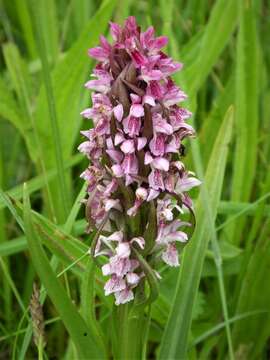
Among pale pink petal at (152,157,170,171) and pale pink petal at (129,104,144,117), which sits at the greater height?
pale pink petal at (129,104,144,117)

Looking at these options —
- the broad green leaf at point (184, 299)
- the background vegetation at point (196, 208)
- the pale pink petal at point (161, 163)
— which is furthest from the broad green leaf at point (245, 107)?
the pale pink petal at point (161, 163)

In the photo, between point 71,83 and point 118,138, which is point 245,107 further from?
point 118,138

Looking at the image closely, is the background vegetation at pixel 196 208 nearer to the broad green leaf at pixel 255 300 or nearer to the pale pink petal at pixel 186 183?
the broad green leaf at pixel 255 300

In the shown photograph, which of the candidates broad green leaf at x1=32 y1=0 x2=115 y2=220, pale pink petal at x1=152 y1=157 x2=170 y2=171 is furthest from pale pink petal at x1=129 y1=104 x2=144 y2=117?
broad green leaf at x1=32 y1=0 x2=115 y2=220

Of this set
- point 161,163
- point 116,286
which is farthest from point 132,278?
point 161,163

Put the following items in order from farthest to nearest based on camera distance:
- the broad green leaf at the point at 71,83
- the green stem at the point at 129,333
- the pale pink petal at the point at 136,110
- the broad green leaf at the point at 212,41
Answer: the broad green leaf at the point at 212,41 → the broad green leaf at the point at 71,83 → the green stem at the point at 129,333 → the pale pink petal at the point at 136,110

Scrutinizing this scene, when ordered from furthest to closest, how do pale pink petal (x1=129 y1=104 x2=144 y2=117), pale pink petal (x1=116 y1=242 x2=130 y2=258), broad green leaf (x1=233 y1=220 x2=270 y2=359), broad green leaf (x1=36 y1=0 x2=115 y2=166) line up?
broad green leaf (x1=36 y1=0 x2=115 y2=166) → broad green leaf (x1=233 y1=220 x2=270 y2=359) → pale pink petal (x1=116 y1=242 x2=130 y2=258) → pale pink petal (x1=129 y1=104 x2=144 y2=117)

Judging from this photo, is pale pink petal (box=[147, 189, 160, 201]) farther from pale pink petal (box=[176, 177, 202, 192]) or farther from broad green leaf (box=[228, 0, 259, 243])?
broad green leaf (box=[228, 0, 259, 243])

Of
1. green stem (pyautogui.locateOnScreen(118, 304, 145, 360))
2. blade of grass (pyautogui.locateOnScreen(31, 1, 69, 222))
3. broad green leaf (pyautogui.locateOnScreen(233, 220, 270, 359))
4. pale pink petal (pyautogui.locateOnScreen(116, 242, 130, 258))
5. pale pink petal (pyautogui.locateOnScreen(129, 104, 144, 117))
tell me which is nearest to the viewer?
pale pink petal (pyautogui.locateOnScreen(129, 104, 144, 117))

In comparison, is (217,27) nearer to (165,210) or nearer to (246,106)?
(246,106)
